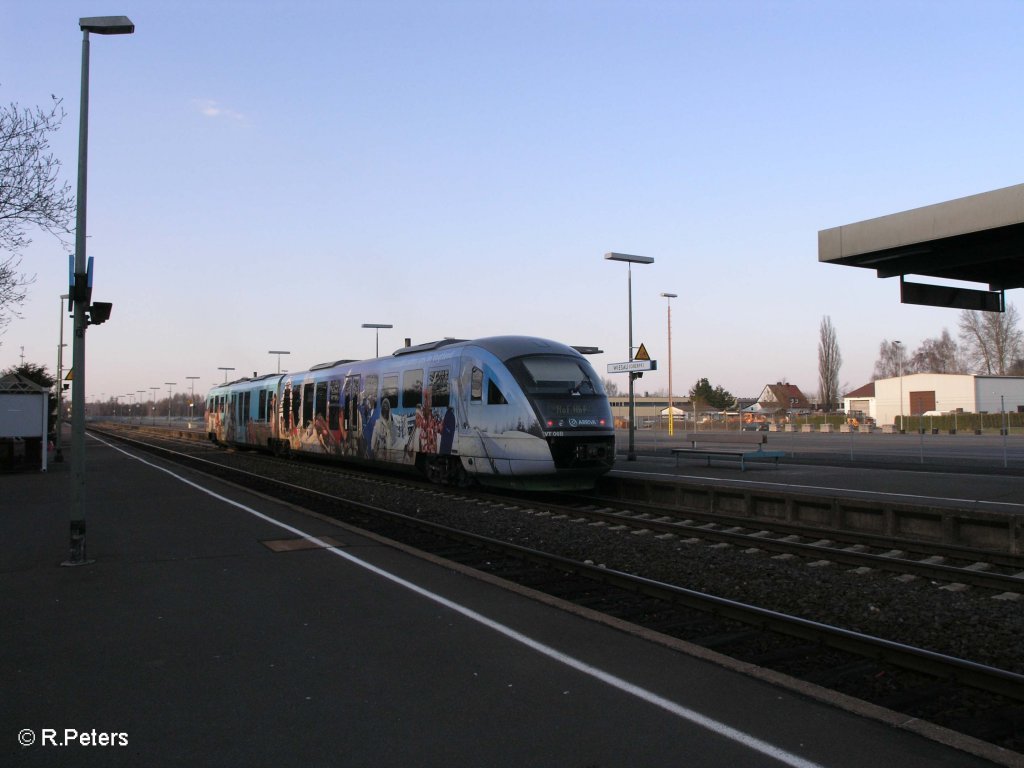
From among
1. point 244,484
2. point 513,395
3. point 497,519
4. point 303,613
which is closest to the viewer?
point 303,613

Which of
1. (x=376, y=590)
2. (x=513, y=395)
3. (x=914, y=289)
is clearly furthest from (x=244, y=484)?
(x=914, y=289)

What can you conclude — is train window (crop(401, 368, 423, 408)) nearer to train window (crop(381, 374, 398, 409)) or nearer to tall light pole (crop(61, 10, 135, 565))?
train window (crop(381, 374, 398, 409))

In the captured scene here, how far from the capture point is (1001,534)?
34.0 ft

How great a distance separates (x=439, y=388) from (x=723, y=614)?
34.1ft

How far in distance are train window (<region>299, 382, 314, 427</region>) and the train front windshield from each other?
11830 millimetres

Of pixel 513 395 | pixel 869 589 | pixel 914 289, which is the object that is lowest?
pixel 869 589

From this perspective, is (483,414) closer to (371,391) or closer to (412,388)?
(412,388)

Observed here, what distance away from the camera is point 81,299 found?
30.7 ft

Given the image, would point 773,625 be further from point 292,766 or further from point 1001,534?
point 1001,534

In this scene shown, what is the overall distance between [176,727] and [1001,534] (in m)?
10.4

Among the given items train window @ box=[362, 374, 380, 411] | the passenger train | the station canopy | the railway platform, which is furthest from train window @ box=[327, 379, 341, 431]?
the station canopy

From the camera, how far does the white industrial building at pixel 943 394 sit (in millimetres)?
55812

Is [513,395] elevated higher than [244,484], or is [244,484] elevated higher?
[513,395]

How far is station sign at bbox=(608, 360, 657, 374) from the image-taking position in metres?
23.5
